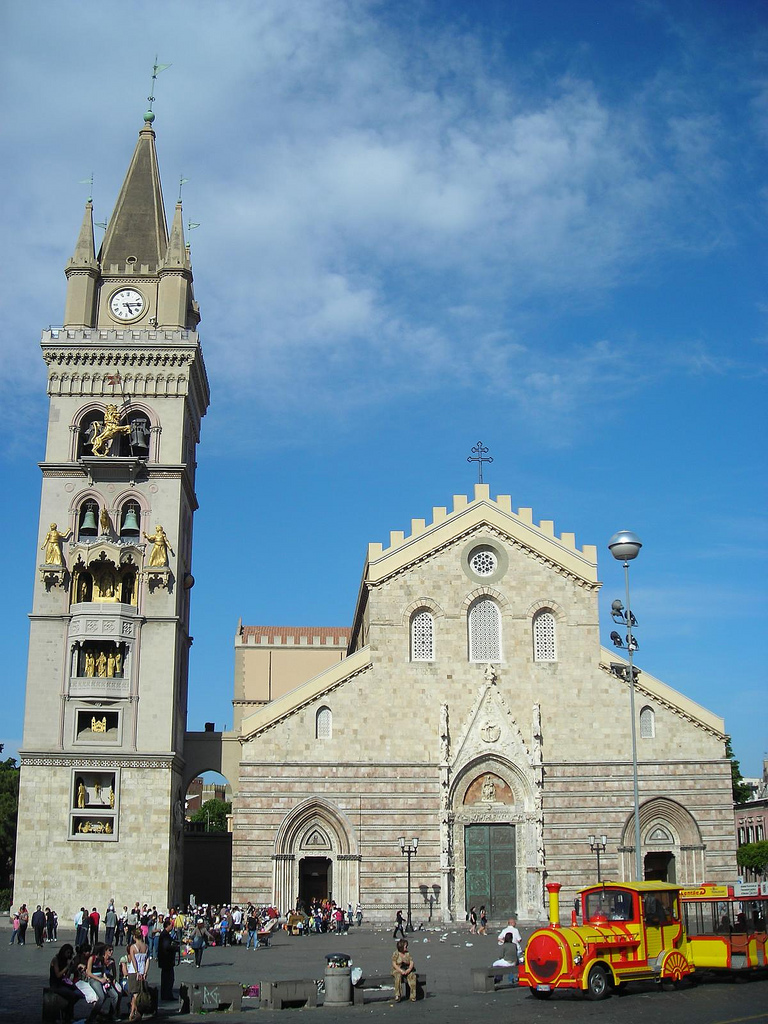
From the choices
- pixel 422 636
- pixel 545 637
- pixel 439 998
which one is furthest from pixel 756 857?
pixel 439 998

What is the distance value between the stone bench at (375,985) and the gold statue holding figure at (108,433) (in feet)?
92.3

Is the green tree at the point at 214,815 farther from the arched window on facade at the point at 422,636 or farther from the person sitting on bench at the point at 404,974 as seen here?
the person sitting on bench at the point at 404,974

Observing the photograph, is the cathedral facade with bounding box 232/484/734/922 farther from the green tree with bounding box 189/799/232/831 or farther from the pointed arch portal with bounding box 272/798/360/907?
the green tree with bounding box 189/799/232/831

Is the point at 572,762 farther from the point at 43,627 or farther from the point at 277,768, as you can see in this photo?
the point at 43,627

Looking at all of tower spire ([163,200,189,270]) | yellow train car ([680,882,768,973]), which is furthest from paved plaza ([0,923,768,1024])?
tower spire ([163,200,189,270])

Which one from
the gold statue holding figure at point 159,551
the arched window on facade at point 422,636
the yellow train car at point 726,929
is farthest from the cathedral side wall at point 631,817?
the yellow train car at point 726,929

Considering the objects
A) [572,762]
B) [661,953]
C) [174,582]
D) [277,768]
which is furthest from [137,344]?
[661,953]

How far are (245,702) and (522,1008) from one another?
5049cm

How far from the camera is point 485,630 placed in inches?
1932

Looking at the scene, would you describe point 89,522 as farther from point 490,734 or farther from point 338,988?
point 338,988

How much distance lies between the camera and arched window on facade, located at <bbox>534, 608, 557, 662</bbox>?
160 feet

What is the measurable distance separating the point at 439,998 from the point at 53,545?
94.9 ft

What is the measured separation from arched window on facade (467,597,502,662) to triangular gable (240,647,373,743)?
475 cm

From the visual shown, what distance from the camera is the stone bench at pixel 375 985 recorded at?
933 inches
